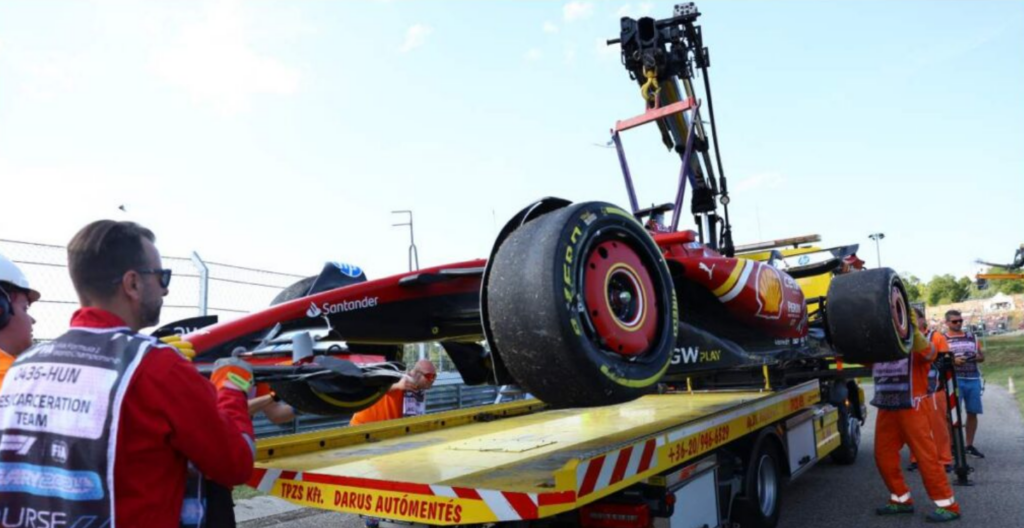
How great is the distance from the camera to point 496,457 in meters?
3.46

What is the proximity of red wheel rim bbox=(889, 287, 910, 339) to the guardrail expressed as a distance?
12.6 feet

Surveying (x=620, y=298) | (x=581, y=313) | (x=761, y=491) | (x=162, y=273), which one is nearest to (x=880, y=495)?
(x=761, y=491)

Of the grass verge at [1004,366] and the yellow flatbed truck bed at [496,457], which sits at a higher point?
the yellow flatbed truck bed at [496,457]

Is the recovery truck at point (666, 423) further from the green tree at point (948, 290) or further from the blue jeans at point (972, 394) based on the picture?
the green tree at point (948, 290)

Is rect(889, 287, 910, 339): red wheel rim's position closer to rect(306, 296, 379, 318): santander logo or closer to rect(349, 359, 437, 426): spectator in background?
rect(349, 359, 437, 426): spectator in background

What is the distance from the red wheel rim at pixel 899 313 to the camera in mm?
5082

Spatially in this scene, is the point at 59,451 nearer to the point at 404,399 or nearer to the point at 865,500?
the point at 404,399

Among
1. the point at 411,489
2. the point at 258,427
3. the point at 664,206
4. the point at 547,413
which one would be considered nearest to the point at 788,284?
the point at 664,206

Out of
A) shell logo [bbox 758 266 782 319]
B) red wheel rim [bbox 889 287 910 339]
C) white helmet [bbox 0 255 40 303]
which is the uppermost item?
white helmet [bbox 0 255 40 303]

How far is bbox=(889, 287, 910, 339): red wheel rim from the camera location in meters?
5.08

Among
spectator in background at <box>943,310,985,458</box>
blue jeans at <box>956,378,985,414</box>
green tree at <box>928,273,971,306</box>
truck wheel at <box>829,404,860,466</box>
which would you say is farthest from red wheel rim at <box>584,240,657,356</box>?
green tree at <box>928,273,971,306</box>

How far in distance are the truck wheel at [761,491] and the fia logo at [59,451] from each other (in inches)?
156

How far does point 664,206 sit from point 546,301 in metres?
2.11

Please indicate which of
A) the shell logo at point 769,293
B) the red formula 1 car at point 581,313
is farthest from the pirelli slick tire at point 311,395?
the shell logo at point 769,293
